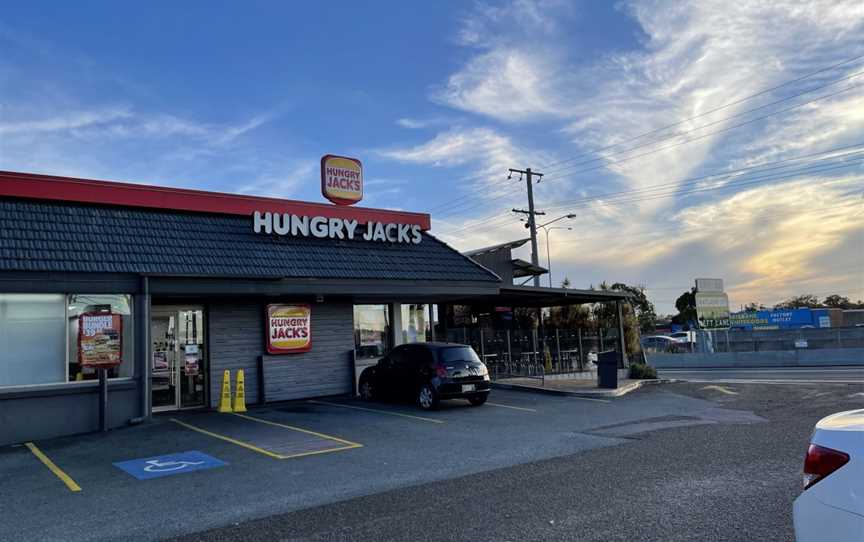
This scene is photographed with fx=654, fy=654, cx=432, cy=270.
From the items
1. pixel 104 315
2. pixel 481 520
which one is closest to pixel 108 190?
pixel 104 315

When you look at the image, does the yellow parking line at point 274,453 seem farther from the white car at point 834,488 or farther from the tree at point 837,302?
the tree at point 837,302

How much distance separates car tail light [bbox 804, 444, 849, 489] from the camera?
3578 millimetres

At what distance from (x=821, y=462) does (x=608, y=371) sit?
15.5m

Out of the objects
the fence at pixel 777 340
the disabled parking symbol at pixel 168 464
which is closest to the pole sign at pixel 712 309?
the fence at pixel 777 340

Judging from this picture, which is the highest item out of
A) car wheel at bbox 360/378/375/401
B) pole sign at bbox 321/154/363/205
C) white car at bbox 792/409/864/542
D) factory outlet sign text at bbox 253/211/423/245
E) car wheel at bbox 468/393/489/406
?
pole sign at bbox 321/154/363/205

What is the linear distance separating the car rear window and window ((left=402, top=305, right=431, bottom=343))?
5.34 metres

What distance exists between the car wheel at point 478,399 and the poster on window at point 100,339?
782cm

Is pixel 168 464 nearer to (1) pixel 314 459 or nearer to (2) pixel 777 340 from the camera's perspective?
(1) pixel 314 459

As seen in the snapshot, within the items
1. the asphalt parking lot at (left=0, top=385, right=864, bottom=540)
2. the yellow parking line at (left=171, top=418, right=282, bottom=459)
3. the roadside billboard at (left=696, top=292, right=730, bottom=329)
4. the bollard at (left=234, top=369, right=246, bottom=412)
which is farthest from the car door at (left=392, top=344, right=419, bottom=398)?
the roadside billboard at (left=696, top=292, right=730, bottom=329)

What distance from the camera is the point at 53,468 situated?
9648 mm

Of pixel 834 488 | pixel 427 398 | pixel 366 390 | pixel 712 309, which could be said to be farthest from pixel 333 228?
pixel 712 309

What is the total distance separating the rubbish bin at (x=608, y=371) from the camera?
61.3 ft

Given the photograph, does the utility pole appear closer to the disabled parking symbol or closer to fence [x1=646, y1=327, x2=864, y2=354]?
fence [x1=646, y1=327, x2=864, y2=354]

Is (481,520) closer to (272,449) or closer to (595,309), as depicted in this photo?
(272,449)
